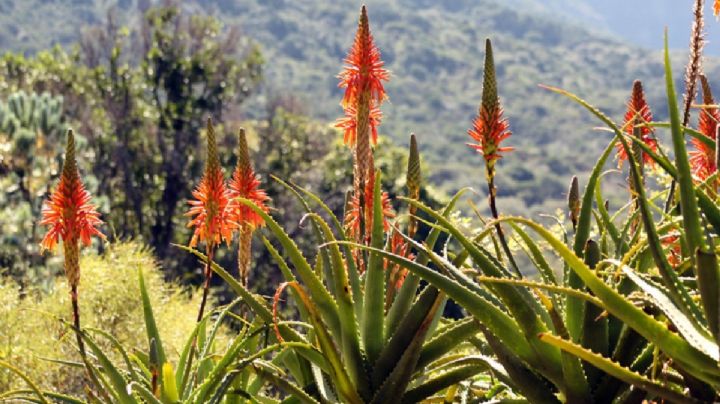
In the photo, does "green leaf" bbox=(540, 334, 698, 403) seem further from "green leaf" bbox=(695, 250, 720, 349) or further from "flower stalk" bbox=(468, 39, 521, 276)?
"flower stalk" bbox=(468, 39, 521, 276)

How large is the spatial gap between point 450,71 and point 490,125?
16665cm

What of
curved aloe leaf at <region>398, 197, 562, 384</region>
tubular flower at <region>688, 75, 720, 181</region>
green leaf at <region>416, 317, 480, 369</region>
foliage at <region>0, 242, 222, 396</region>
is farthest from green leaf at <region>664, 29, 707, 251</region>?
A: foliage at <region>0, 242, 222, 396</region>

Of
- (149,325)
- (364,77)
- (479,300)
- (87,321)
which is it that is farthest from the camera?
(87,321)

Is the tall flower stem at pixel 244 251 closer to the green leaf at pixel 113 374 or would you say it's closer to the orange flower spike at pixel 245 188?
the orange flower spike at pixel 245 188

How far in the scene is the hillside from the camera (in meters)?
122

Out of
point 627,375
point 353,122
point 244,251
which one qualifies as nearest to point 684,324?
point 627,375

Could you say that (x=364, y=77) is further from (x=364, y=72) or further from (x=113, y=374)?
Result: (x=113, y=374)

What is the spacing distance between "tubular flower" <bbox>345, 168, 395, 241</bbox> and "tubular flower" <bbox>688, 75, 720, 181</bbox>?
106cm

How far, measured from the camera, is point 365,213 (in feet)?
10.5

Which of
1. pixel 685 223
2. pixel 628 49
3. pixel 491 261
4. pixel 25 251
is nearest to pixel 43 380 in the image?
pixel 491 261

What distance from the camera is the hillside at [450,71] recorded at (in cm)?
12194

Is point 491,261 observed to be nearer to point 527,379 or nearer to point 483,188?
point 527,379

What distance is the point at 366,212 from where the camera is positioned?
10.5 ft

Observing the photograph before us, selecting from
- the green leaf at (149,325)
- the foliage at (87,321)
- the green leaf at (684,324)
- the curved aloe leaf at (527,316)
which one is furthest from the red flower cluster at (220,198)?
the foliage at (87,321)
